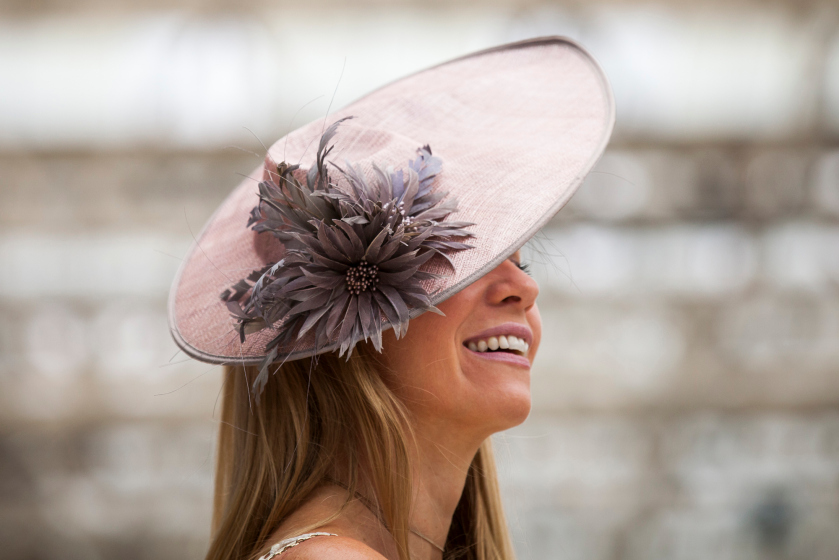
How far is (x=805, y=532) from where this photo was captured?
4406 millimetres

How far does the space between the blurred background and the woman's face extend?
10.8ft

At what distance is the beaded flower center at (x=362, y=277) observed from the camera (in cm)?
81

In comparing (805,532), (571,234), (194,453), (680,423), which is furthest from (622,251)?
(194,453)

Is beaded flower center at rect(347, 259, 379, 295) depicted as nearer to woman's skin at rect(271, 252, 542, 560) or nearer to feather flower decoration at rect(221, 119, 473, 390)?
feather flower decoration at rect(221, 119, 473, 390)

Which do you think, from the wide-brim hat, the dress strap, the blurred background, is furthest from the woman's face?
the blurred background

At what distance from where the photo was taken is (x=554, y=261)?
418 centimetres

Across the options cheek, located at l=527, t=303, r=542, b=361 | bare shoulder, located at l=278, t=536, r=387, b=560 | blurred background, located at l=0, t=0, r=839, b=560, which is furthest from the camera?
blurred background, located at l=0, t=0, r=839, b=560

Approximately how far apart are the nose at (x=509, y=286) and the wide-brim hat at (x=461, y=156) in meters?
0.11

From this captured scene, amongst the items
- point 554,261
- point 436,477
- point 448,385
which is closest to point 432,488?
point 436,477

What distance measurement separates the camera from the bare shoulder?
29.8 inches

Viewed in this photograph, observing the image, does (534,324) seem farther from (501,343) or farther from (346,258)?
(346,258)

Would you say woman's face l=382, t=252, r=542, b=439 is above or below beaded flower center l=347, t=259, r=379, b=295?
below

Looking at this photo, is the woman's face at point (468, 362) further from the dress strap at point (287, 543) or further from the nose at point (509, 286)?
the dress strap at point (287, 543)

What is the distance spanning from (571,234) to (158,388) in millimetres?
2773
